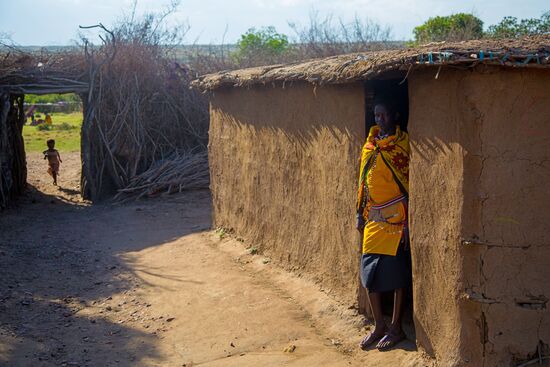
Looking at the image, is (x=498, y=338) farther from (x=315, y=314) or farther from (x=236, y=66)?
(x=236, y=66)

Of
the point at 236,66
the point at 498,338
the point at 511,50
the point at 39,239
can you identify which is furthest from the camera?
the point at 236,66

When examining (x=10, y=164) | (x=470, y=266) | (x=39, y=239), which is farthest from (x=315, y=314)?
(x=10, y=164)

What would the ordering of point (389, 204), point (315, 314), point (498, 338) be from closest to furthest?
point (498, 338) < point (389, 204) < point (315, 314)

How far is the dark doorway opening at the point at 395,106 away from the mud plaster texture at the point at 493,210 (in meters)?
0.80

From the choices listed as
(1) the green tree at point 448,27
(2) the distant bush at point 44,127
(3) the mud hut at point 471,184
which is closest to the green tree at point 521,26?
(1) the green tree at point 448,27

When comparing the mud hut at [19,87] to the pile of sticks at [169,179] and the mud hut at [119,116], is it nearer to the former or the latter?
the mud hut at [119,116]

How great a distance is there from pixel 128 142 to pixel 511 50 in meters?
10.5

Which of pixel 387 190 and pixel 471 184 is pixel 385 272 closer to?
pixel 387 190

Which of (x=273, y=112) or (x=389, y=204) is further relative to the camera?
(x=273, y=112)

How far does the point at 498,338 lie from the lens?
4258 mm

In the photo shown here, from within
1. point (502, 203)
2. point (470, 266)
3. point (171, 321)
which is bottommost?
point (171, 321)

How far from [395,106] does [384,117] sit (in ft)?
0.57

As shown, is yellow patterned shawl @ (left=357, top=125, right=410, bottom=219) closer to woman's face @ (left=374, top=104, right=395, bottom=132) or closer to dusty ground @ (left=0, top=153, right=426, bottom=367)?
woman's face @ (left=374, top=104, right=395, bottom=132)

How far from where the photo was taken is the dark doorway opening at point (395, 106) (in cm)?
532
